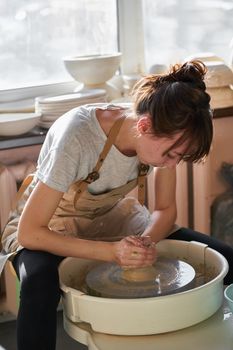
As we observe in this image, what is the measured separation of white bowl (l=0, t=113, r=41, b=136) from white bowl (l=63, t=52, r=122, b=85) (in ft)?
0.88

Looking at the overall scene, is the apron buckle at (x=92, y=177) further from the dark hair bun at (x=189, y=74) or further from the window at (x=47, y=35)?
the window at (x=47, y=35)

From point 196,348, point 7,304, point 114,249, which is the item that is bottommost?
point 7,304

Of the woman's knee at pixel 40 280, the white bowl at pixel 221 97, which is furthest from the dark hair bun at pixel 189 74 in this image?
the white bowl at pixel 221 97

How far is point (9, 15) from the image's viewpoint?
2471mm

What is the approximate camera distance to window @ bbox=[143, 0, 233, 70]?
9.00ft

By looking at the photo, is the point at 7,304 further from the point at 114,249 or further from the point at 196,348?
the point at 196,348

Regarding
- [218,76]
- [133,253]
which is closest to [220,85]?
[218,76]

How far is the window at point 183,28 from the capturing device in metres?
2.74

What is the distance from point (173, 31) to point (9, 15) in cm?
69

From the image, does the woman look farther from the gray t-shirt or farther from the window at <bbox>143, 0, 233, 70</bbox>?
the window at <bbox>143, 0, 233, 70</bbox>

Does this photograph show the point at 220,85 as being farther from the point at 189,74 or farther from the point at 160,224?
the point at 189,74

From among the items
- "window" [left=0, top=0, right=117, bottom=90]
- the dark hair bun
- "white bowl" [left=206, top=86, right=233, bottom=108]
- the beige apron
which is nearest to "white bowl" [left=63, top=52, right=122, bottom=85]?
"window" [left=0, top=0, right=117, bottom=90]

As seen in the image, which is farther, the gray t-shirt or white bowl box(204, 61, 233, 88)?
white bowl box(204, 61, 233, 88)

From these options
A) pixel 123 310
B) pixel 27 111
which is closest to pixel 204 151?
pixel 123 310
